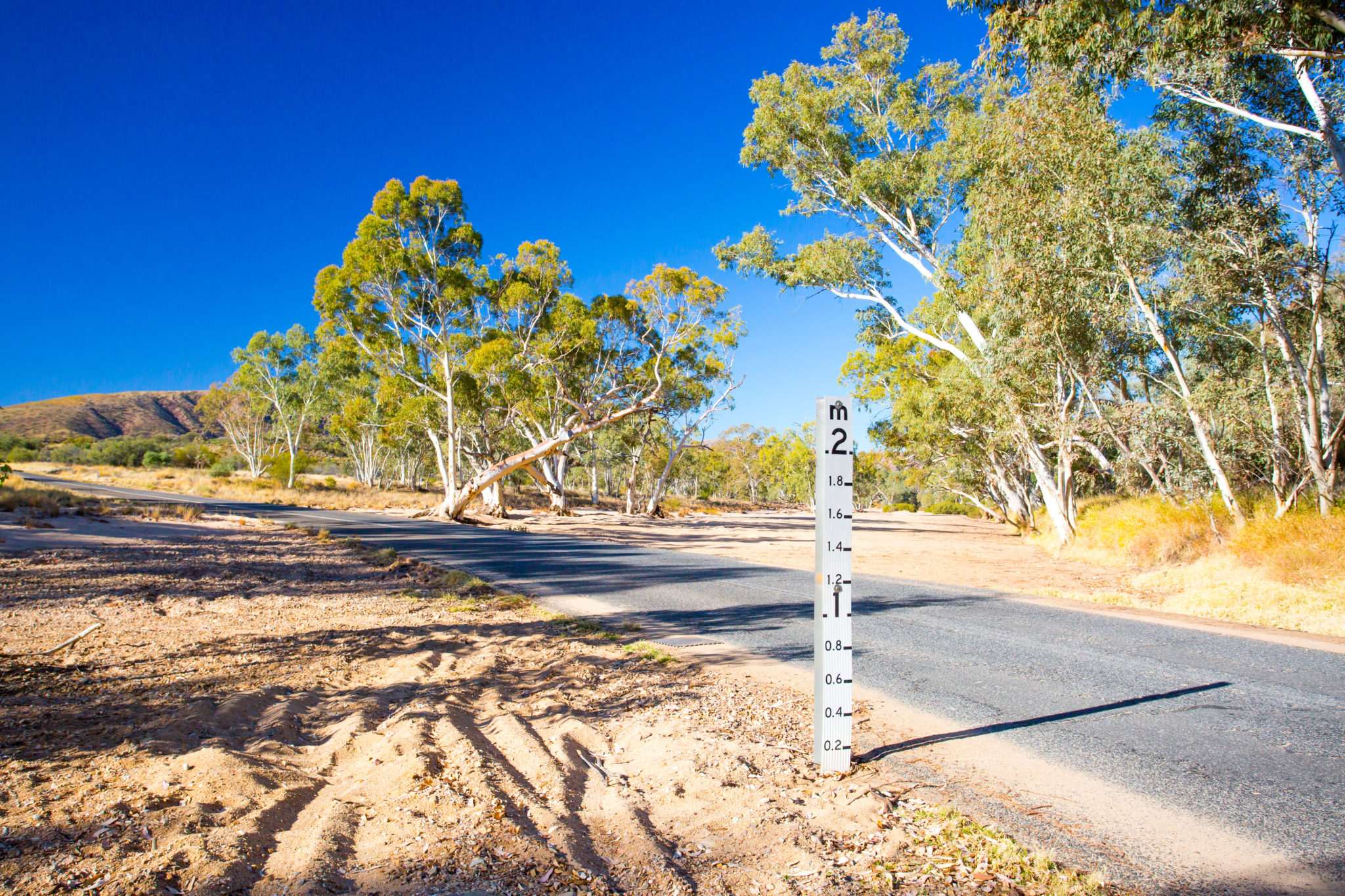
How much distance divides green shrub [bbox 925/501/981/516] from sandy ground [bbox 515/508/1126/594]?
88.7ft

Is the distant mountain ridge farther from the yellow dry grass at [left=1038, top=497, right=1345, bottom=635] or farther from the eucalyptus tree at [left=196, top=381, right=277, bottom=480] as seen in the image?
the yellow dry grass at [left=1038, top=497, right=1345, bottom=635]

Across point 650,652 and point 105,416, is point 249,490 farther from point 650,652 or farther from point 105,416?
point 105,416

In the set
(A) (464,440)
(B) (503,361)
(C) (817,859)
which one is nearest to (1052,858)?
(C) (817,859)

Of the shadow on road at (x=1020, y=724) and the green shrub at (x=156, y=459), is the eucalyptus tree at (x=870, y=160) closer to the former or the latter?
the shadow on road at (x=1020, y=724)

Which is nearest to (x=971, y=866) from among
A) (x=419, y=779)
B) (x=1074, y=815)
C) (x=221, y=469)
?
(x=1074, y=815)

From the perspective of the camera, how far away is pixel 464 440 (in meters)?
33.3

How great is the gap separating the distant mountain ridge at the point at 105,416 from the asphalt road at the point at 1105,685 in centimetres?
10145

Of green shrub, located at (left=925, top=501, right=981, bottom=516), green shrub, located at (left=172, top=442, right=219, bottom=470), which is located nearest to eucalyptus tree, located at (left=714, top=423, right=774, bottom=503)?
green shrub, located at (left=925, top=501, right=981, bottom=516)

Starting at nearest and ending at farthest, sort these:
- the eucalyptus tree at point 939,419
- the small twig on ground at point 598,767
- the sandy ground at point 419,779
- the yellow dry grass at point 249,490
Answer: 1. the sandy ground at point 419,779
2. the small twig on ground at point 598,767
3. the eucalyptus tree at point 939,419
4. the yellow dry grass at point 249,490

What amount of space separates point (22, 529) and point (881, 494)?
89.1 metres

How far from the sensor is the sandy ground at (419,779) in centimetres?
241

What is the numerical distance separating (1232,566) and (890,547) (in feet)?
33.4

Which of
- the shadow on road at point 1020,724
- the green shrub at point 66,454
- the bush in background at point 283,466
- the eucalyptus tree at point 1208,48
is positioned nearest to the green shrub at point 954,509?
the eucalyptus tree at point 1208,48

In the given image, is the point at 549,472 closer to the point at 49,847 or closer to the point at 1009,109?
the point at 1009,109
